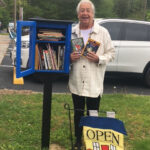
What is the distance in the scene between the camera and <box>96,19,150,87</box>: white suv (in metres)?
7.14

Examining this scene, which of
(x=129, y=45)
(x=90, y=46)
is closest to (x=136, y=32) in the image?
(x=129, y=45)

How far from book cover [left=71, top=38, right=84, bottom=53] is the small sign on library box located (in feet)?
2.47

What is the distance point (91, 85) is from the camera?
129 inches

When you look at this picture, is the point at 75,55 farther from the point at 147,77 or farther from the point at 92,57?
the point at 147,77

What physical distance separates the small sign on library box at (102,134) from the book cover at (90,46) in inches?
28.4

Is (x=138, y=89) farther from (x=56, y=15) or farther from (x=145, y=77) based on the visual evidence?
(x=56, y=15)

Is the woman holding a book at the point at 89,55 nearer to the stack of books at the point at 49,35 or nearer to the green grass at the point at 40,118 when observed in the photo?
the stack of books at the point at 49,35

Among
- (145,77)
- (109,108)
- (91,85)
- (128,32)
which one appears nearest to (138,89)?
(145,77)

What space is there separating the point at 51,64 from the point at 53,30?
373mm

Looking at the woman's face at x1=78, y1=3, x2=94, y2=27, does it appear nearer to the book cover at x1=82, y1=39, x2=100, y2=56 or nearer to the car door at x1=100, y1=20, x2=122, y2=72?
the book cover at x1=82, y1=39, x2=100, y2=56

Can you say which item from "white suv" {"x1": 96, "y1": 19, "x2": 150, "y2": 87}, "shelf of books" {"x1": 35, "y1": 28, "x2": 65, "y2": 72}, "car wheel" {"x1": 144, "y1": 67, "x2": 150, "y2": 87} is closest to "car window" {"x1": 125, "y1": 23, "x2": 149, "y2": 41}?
"white suv" {"x1": 96, "y1": 19, "x2": 150, "y2": 87}

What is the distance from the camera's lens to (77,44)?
→ 3.11 m

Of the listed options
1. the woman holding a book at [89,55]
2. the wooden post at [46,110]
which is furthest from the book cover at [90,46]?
the wooden post at [46,110]

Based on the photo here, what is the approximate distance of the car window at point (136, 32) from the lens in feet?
24.0
